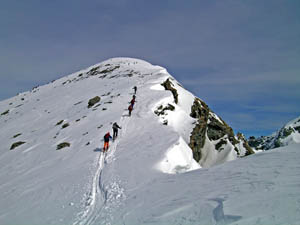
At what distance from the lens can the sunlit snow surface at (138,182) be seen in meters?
5.30

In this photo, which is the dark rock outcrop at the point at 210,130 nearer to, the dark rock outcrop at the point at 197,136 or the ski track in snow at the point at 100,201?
the dark rock outcrop at the point at 197,136

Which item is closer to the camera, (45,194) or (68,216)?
(68,216)

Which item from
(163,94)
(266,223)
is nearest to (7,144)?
(163,94)

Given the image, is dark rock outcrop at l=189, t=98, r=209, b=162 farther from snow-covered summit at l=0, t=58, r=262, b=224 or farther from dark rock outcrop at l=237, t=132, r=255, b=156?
dark rock outcrop at l=237, t=132, r=255, b=156

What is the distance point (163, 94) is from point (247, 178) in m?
17.4

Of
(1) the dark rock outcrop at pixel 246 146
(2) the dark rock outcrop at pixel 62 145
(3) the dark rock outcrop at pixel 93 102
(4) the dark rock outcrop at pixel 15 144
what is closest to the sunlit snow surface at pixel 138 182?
(2) the dark rock outcrop at pixel 62 145

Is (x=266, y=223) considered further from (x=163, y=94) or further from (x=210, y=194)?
(x=163, y=94)

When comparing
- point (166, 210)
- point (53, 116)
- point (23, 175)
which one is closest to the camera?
point (166, 210)

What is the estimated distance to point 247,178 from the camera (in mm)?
6609

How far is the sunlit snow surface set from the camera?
530cm

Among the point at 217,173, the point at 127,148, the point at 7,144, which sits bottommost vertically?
the point at 7,144

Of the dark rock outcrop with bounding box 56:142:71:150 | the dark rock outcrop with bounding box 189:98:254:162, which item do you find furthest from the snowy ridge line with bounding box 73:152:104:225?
the dark rock outcrop with bounding box 189:98:254:162

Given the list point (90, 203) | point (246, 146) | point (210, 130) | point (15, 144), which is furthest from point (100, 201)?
point (246, 146)

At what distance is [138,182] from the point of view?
9070mm
